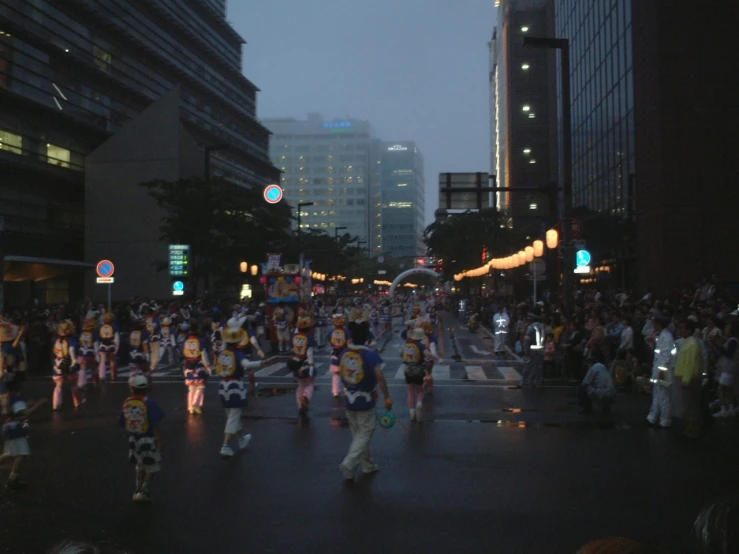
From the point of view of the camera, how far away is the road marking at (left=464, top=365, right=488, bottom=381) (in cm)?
2089

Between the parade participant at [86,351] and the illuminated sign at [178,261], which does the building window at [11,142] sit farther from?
the parade participant at [86,351]

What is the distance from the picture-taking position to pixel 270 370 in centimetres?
2345

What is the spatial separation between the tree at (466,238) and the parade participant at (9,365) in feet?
136

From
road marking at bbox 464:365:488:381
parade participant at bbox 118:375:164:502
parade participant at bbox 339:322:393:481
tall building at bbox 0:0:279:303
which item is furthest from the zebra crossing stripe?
tall building at bbox 0:0:279:303

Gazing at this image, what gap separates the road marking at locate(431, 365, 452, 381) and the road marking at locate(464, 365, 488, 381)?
58 centimetres

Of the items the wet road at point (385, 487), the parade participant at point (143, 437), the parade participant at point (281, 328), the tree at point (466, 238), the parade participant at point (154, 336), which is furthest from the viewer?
the tree at point (466, 238)

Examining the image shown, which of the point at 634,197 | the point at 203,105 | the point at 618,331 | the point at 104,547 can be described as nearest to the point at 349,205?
the point at 203,105

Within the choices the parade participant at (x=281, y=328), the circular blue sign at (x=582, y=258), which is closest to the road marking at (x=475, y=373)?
the circular blue sign at (x=582, y=258)

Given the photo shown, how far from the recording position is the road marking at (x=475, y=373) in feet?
68.5

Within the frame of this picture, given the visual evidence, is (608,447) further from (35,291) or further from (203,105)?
(203,105)

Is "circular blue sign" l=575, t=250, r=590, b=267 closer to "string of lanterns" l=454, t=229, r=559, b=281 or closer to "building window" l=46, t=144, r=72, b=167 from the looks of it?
"string of lanterns" l=454, t=229, r=559, b=281

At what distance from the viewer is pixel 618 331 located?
19.4 meters

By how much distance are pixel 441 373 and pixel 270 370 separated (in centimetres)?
539

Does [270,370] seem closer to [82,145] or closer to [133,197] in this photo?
[133,197]
